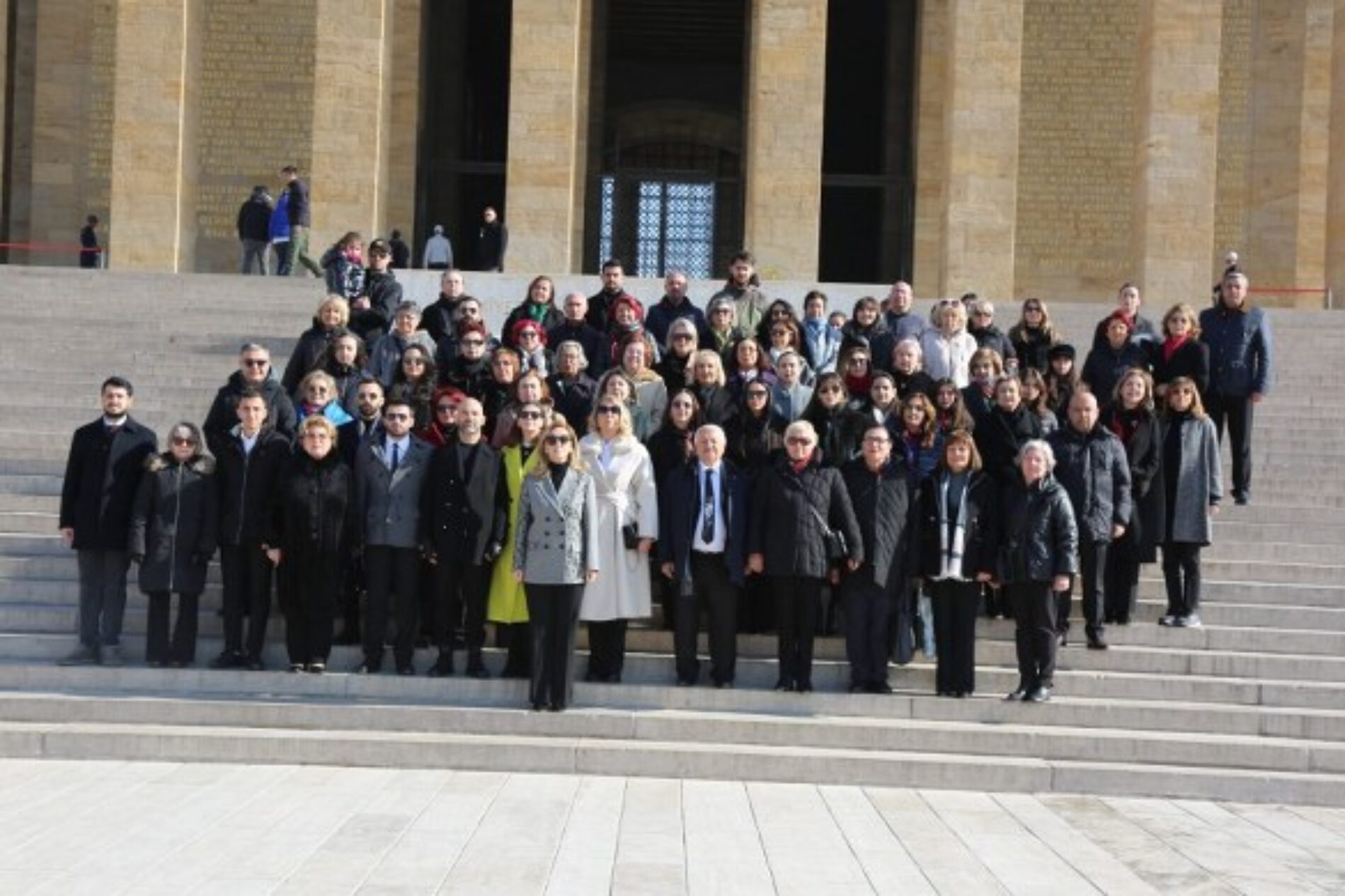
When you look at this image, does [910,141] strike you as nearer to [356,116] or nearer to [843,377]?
[356,116]

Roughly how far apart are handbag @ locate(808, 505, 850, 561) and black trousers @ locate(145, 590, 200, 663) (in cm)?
367

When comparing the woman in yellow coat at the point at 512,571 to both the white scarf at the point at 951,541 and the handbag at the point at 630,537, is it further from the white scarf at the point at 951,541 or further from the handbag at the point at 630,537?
the white scarf at the point at 951,541

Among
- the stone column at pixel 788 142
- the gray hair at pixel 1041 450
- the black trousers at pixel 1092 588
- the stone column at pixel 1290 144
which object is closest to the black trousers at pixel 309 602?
the gray hair at pixel 1041 450

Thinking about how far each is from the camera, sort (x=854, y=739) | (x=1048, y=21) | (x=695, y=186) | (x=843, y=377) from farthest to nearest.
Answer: (x=695, y=186) → (x=1048, y=21) → (x=843, y=377) → (x=854, y=739)

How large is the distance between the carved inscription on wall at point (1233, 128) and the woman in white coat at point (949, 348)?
17078 mm

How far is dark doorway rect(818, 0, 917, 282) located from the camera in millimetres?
30359

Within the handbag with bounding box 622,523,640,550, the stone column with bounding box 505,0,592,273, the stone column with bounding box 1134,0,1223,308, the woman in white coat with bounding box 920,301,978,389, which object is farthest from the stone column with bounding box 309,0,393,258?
the handbag with bounding box 622,523,640,550

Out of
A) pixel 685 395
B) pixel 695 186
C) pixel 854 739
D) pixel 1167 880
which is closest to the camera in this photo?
pixel 1167 880

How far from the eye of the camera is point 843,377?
39.7ft

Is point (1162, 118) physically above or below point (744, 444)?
above

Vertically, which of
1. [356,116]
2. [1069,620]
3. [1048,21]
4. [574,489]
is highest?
[1048,21]

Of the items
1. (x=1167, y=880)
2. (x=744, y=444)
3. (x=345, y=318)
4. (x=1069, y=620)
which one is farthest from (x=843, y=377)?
(x=1167, y=880)

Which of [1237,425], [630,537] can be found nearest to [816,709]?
[630,537]

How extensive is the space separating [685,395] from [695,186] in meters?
22.3
